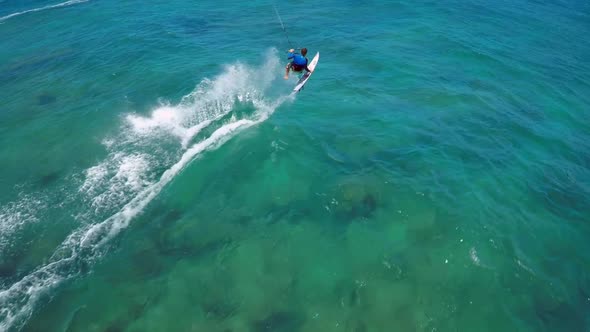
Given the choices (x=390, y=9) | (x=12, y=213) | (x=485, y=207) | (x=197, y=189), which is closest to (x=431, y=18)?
(x=390, y=9)

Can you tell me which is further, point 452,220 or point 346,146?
point 346,146

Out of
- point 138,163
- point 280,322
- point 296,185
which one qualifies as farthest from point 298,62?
point 280,322

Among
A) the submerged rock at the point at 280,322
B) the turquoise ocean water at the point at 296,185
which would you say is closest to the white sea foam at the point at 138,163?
the turquoise ocean water at the point at 296,185

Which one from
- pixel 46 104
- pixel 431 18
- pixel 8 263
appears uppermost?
pixel 431 18

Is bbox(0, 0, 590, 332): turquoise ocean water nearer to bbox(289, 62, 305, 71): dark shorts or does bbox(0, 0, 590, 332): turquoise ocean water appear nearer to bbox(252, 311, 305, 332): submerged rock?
bbox(252, 311, 305, 332): submerged rock

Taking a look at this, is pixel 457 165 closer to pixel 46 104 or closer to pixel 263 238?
pixel 263 238

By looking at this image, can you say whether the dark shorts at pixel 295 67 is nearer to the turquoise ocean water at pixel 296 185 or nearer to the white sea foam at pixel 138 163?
the turquoise ocean water at pixel 296 185
